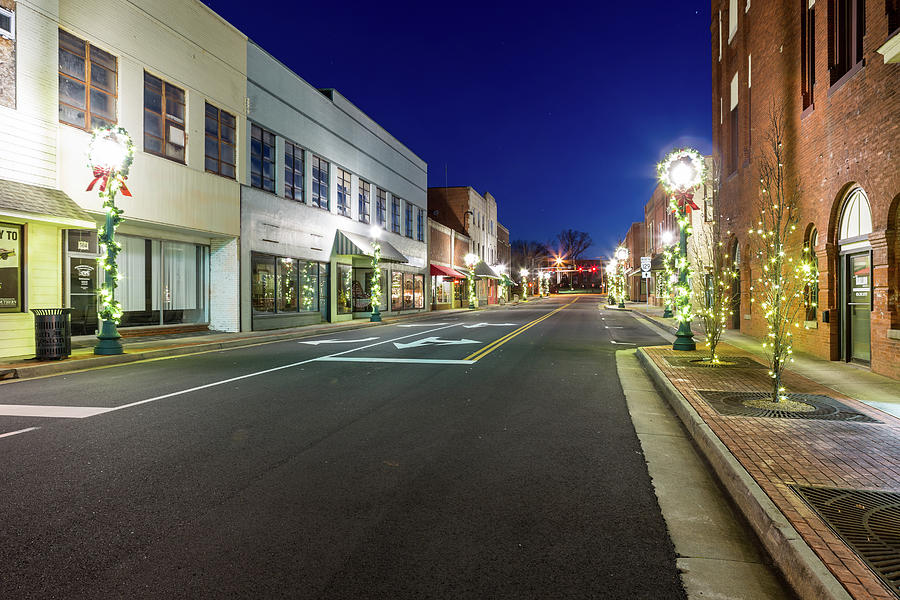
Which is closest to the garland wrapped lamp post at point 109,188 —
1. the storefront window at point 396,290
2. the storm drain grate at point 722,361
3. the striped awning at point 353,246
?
the storm drain grate at point 722,361

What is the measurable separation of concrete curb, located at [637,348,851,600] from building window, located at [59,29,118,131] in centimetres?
1585

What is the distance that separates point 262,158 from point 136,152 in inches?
268

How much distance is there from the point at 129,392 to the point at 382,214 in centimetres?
2691

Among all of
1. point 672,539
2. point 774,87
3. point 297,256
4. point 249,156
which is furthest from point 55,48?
point 774,87

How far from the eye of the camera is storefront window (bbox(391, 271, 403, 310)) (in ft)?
118

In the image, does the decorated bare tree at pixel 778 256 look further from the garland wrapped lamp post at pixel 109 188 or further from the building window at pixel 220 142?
the building window at pixel 220 142

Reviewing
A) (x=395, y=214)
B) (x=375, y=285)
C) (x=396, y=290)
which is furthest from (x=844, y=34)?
(x=395, y=214)

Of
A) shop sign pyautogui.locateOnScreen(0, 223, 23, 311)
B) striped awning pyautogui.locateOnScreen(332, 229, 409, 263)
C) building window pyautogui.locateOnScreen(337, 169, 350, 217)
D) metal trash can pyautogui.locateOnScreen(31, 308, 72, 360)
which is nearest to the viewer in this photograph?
metal trash can pyautogui.locateOnScreen(31, 308, 72, 360)

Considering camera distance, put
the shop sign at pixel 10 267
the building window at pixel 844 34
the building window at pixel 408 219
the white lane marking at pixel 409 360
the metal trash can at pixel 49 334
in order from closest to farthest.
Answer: the building window at pixel 844 34
the metal trash can at pixel 49 334
the white lane marking at pixel 409 360
the shop sign at pixel 10 267
the building window at pixel 408 219

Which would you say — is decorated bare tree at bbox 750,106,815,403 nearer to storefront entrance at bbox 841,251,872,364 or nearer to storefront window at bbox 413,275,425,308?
storefront entrance at bbox 841,251,872,364

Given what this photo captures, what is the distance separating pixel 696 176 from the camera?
12953 mm

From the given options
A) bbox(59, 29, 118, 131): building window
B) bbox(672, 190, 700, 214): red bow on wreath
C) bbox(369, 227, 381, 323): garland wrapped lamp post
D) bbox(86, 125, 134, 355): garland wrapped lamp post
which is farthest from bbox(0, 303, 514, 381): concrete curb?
bbox(672, 190, 700, 214): red bow on wreath

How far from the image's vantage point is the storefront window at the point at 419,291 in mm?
40456

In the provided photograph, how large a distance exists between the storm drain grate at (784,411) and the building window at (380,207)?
27724mm
